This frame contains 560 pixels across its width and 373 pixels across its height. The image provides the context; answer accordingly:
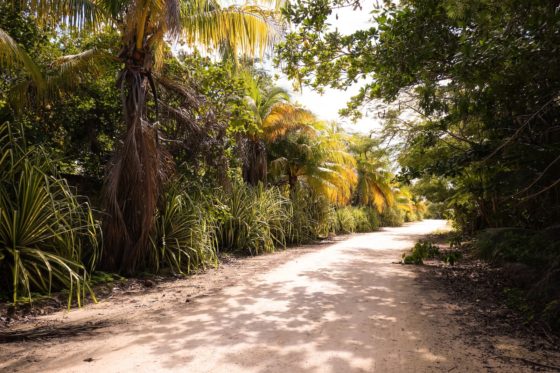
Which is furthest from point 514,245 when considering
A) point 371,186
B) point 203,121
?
point 371,186

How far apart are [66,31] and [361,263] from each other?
28.9 ft

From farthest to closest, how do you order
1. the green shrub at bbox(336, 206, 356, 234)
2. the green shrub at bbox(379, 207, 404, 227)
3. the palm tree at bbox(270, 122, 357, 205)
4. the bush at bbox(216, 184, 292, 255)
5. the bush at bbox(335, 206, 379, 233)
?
1. the green shrub at bbox(379, 207, 404, 227)
2. the bush at bbox(335, 206, 379, 233)
3. the green shrub at bbox(336, 206, 356, 234)
4. the palm tree at bbox(270, 122, 357, 205)
5. the bush at bbox(216, 184, 292, 255)

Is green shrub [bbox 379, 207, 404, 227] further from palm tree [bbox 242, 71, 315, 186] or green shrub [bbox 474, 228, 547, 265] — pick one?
green shrub [bbox 474, 228, 547, 265]

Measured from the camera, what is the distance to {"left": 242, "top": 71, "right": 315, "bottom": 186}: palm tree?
1306 cm

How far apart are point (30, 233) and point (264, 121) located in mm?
9733

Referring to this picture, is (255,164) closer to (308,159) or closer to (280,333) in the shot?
(308,159)

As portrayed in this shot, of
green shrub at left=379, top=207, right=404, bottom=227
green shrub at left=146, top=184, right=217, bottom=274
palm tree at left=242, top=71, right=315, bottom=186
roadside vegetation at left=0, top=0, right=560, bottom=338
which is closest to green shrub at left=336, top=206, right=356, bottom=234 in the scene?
palm tree at left=242, top=71, right=315, bottom=186

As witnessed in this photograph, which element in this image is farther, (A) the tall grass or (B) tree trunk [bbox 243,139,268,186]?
(B) tree trunk [bbox 243,139,268,186]

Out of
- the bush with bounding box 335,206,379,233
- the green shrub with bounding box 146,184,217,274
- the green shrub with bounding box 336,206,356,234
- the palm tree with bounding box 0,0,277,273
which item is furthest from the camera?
the bush with bounding box 335,206,379,233

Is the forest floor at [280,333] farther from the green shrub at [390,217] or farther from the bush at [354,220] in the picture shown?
the green shrub at [390,217]

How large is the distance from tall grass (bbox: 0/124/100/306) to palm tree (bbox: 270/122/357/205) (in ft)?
34.0

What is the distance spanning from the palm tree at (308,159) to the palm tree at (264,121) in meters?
1.23

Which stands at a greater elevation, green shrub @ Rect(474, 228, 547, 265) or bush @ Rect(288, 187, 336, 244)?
bush @ Rect(288, 187, 336, 244)

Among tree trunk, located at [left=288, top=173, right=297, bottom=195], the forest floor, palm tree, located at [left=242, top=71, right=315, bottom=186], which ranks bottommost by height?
the forest floor
